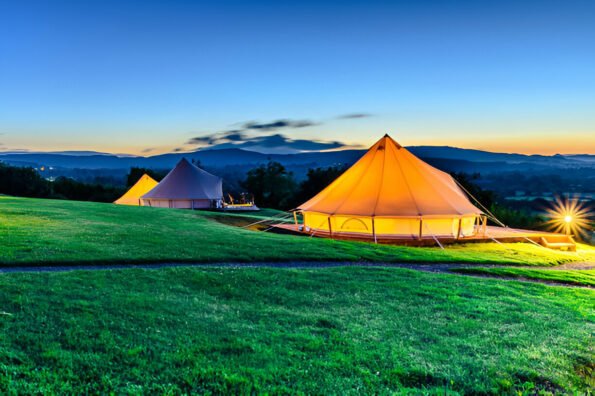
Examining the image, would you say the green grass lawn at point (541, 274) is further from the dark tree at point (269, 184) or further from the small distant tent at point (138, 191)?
the dark tree at point (269, 184)

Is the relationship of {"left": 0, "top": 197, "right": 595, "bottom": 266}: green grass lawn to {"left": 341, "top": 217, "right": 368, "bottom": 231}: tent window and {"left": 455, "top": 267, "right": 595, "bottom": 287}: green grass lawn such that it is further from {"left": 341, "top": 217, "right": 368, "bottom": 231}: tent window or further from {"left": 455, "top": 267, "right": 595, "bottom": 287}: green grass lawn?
{"left": 341, "top": 217, "right": 368, "bottom": 231}: tent window

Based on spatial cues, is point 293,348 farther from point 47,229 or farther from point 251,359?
point 47,229

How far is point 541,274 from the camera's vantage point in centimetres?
1343

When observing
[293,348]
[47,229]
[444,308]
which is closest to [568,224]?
[444,308]

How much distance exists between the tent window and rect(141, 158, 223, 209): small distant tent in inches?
1065

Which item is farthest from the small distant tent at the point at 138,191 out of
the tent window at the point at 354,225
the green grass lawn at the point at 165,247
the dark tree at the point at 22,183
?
the tent window at the point at 354,225

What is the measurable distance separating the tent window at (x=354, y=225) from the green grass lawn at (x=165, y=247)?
4.38 meters

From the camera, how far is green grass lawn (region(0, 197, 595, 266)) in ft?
39.6

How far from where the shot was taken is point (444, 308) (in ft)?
27.5

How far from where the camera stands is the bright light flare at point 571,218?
2733 cm

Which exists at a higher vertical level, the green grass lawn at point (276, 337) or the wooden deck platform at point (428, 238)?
the green grass lawn at point (276, 337)

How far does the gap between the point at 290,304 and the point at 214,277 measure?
→ 8.69 ft

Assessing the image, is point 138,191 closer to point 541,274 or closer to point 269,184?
point 269,184

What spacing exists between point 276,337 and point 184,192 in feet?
139
